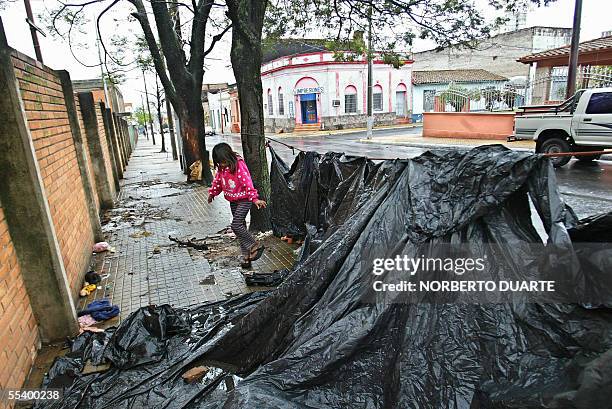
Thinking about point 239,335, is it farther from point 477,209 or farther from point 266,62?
point 266,62

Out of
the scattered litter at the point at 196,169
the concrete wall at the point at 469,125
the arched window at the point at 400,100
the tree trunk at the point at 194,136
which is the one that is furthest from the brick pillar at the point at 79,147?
the arched window at the point at 400,100

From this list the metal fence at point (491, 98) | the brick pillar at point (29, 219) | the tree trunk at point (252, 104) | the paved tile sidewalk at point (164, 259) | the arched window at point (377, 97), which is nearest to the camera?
the brick pillar at point (29, 219)

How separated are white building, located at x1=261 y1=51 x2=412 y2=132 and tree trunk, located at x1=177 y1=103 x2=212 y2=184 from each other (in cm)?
2117

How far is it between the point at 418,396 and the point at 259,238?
4420 mm

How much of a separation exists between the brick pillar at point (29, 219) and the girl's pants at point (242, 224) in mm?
2007

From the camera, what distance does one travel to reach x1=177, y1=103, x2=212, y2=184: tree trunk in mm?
11469

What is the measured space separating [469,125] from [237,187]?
16.8m

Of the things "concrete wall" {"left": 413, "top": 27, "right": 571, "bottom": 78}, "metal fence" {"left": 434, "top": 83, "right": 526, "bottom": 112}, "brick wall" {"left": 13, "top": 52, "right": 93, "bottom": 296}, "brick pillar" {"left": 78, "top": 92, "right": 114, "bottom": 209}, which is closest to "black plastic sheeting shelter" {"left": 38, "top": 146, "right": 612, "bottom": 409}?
"brick wall" {"left": 13, "top": 52, "right": 93, "bottom": 296}

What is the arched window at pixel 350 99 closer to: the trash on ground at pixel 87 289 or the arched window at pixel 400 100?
the arched window at pixel 400 100

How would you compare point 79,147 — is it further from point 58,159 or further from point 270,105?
point 270,105

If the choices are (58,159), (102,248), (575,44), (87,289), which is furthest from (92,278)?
(575,44)

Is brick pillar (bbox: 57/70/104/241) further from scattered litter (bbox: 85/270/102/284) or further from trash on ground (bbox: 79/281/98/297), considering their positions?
trash on ground (bbox: 79/281/98/297)

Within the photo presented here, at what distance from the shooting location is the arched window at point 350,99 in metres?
32.6

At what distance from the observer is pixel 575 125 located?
10289 mm
